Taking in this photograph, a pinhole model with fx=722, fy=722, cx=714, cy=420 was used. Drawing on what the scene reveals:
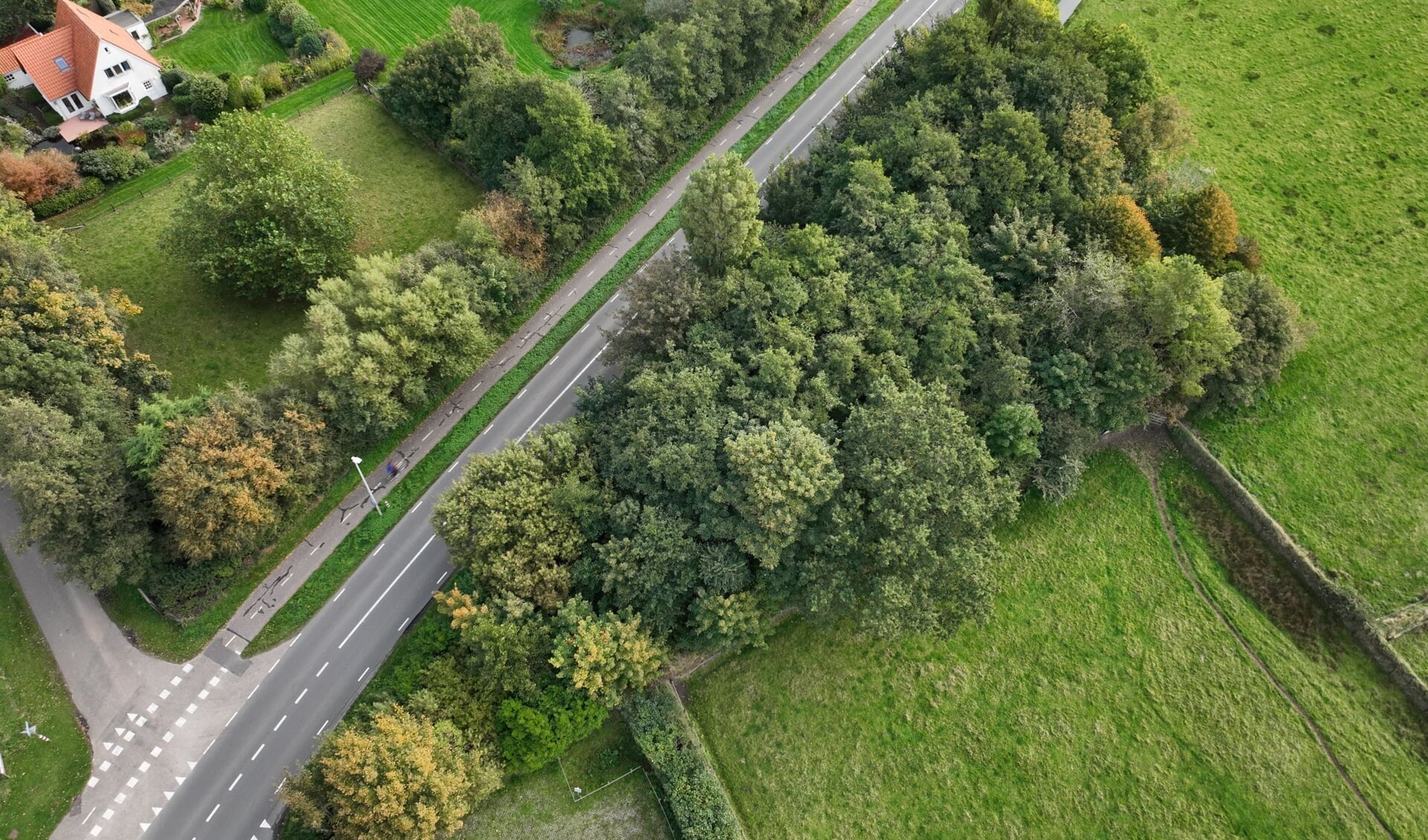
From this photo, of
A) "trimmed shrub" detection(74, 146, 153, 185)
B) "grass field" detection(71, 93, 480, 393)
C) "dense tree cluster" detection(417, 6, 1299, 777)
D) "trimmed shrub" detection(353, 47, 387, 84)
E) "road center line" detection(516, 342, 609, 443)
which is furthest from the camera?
"trimmed shrub" detection(353, 47, 387, 84)

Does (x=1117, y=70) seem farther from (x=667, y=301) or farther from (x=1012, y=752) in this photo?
(x=1012, y=752)

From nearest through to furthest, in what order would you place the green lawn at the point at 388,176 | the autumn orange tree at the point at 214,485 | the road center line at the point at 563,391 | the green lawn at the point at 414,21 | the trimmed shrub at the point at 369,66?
the autumn orange tree at the point at 214,485
the road center line at the point at 563,391
the green lawn at the point at 388,176
the trimmed shrub at the point at 369,66
the green lawn at the point at 414,21

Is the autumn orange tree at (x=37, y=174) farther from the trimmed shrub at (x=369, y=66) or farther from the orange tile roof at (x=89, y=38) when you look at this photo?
the trimmed shrub at (x=369, y=66)

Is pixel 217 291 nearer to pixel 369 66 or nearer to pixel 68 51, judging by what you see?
pixel 369 66

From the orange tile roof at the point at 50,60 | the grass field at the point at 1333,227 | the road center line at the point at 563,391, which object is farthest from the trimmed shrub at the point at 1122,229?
the orange tile roof at the point at 50,60

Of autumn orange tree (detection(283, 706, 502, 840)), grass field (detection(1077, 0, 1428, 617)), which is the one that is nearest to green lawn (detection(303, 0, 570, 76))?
grass field (detection(1077, 0, 1428, 617))

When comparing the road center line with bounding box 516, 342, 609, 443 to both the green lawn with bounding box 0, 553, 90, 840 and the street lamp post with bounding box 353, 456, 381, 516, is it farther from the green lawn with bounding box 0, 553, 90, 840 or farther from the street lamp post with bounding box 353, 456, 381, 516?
the green lawn with bounding box 0, 553, 90, 840
